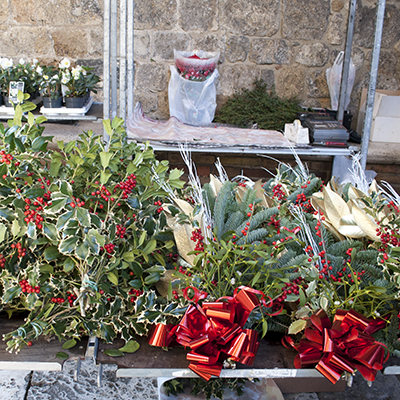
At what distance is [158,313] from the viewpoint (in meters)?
0.87

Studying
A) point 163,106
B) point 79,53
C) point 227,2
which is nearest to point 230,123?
point 163,106

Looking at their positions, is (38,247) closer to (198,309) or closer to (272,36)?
(198,309)

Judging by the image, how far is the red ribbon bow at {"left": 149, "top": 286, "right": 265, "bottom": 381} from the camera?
0.79 m

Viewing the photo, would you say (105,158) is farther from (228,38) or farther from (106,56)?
(228,38)

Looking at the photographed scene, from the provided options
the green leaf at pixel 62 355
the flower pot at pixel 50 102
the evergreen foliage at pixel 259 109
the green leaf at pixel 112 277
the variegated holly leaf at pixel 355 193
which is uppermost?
the variegated holly leaf at pixel 355 193

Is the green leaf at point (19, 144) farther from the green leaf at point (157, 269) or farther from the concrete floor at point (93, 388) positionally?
the concrete floor at point (93, 388)

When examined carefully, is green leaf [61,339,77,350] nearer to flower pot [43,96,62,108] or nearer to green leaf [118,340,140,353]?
green leaf [118,340,140,353]

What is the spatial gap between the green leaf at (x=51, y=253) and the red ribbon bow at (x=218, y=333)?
0.94 feet

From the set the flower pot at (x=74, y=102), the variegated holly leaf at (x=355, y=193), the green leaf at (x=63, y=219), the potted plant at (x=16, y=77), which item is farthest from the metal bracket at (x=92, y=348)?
the potted plant at (x=16, y=77)

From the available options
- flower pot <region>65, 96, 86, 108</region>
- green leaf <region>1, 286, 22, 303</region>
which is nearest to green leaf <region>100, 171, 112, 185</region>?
green leaf <region>1, 286, 22, 303</region>

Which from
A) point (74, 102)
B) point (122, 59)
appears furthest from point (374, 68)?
point (74, 102)

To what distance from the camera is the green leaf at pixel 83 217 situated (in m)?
0.80

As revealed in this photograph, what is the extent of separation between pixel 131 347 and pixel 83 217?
0.94 ft

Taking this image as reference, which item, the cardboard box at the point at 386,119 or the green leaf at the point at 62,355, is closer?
the green leaf at the point at 62,355
